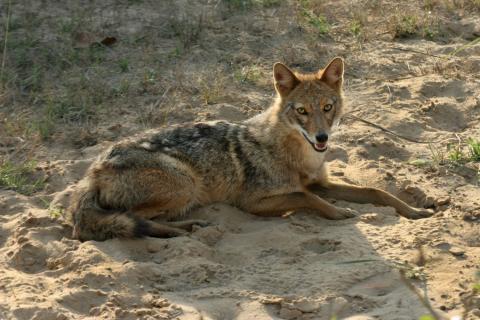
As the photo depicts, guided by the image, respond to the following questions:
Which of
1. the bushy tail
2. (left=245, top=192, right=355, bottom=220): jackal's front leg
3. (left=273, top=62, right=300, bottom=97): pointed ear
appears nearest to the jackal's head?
(left=273, top=62, right=300, bottom=97): pointed ear

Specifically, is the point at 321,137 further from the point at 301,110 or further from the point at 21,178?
the point at 21,178

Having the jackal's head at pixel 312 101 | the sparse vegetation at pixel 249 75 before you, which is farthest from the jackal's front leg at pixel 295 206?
the sparse vegetation at pixel 249 75

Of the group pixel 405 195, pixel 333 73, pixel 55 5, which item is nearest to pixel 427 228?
pixel 405 195

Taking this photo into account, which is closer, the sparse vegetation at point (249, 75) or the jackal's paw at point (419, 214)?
the jackal's paw at point (419, 214)

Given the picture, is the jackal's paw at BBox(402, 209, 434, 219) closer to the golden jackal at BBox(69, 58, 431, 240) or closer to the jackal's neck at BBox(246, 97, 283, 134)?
the golden jackal at BBox(69, 58, 431, 240)

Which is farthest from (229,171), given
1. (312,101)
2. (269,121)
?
(312,101)

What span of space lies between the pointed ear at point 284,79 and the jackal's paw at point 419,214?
59.9 inches

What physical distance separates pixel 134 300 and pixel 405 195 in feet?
9.02

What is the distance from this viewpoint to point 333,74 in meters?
Answer: 7.01

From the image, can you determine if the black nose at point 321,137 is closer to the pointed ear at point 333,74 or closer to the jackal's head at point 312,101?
the jackal's head at point 312,101

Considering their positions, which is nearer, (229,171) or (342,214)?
(342,214)

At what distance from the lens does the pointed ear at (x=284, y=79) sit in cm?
691

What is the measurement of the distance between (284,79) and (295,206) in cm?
118

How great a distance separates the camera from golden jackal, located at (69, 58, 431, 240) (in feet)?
20.6
